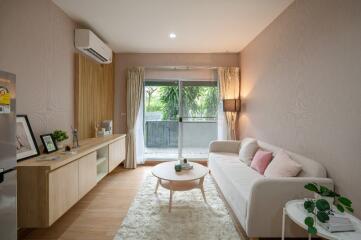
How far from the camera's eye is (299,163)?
2.23m

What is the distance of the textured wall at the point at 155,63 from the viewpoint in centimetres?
465

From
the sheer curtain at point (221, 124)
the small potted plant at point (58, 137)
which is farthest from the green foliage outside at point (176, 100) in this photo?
the small potted plant at point (58, 137)

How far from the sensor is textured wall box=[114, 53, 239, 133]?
15.3ft

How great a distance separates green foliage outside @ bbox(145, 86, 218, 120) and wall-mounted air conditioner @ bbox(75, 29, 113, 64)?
1399 millimetres

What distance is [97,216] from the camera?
2.45 metres

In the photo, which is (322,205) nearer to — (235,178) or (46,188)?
(235,178)

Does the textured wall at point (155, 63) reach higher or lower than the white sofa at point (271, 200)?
higher

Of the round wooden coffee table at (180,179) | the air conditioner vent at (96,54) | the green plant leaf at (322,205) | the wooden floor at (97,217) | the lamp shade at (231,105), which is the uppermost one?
the air conditioner vent at (96,54)

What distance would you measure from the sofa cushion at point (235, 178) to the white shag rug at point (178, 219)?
0.68ft

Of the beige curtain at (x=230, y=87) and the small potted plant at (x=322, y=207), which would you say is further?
the beige curtain at (x=230, y=87)

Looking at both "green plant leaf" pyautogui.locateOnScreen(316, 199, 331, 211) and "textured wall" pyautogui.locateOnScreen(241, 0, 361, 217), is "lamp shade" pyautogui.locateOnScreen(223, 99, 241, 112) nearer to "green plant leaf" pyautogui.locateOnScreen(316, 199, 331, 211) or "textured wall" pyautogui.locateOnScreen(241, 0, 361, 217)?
"textured wall" pyautogui.locateOnScreen(241, 0, 361, 217)

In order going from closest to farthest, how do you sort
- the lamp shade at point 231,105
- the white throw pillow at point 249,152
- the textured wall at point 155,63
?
1. the white throw pillow at point 249,152
2. the lamp shade at point 231,105
3. the textured wall at point 155,63

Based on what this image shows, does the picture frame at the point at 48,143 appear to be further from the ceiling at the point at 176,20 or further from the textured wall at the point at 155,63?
the textured wall at the point at 155,63

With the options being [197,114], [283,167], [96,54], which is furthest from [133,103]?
[283,167]
